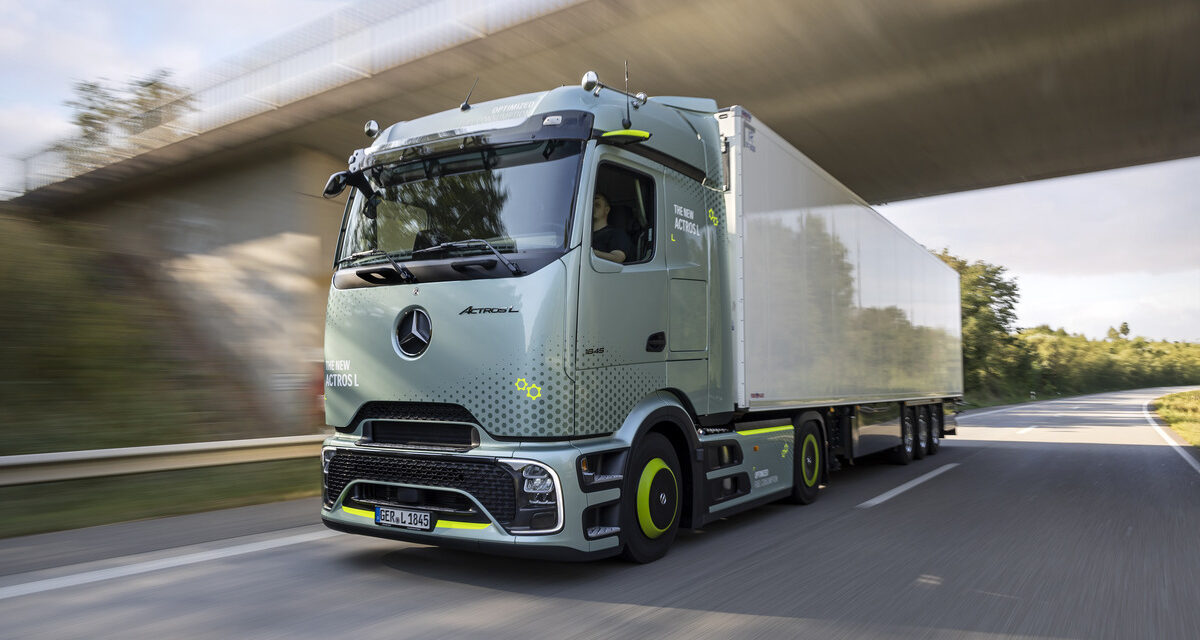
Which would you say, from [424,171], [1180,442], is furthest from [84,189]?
[1180,442]

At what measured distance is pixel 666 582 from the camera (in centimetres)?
493

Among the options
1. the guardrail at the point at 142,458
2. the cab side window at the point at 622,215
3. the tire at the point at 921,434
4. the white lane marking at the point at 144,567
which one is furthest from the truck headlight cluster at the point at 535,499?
the tire at the point at 921,434

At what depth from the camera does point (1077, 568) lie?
214 inches

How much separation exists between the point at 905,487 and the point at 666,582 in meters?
5.81

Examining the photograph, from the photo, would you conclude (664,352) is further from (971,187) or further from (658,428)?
(971,187)

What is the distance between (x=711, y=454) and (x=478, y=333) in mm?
2230

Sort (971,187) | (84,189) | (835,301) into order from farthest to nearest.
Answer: (971,187) < (84,189) < (835,301)

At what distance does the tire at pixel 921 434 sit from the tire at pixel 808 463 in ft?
17.1

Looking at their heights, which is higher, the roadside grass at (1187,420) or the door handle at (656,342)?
the door handle at (656,342)

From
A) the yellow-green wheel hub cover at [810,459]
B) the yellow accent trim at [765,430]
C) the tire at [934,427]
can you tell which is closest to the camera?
the yellow accent trim at [765,430]

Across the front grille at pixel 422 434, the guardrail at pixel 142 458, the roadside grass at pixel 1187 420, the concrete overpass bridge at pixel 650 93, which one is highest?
the concrete overpass bridge at pixel 650 93

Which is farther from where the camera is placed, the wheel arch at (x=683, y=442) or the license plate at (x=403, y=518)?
the wheel arch at (x=683, y=442)

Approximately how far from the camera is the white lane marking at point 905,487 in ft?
27.4

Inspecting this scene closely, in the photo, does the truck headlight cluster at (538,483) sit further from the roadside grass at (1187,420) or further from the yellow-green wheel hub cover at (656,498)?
the roadside grass at (1187,420)
